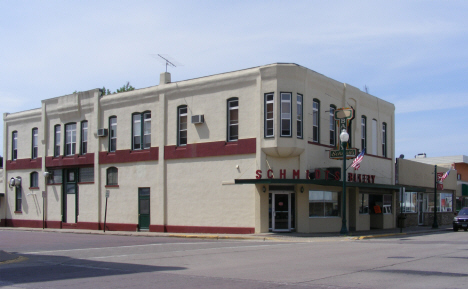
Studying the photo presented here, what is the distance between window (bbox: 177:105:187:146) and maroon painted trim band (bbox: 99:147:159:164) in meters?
1.76

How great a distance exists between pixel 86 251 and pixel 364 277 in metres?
11.6

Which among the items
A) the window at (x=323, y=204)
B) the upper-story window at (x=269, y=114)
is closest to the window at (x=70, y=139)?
the upper-story window at (x=269, y=114)

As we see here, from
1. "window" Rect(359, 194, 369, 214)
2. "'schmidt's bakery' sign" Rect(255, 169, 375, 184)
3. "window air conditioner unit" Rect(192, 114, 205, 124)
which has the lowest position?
"window" Rect(359, 194, 369, 214)

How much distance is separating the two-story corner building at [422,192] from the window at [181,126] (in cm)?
1516

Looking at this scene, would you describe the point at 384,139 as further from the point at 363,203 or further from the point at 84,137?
the point at 84,137

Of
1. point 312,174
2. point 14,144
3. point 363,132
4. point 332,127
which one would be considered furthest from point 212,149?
point 14,144

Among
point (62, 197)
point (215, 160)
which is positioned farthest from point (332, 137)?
point (62, 197)

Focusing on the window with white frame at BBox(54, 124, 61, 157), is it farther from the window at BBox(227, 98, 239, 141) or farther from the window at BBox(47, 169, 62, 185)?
the window at BBox(227, 98, 239, 141)

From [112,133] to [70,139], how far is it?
4.53 m

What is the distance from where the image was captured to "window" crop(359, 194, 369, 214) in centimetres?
3244

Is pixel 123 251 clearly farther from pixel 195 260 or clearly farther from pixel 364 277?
pixel 364 277

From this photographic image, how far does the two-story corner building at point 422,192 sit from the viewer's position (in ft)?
123

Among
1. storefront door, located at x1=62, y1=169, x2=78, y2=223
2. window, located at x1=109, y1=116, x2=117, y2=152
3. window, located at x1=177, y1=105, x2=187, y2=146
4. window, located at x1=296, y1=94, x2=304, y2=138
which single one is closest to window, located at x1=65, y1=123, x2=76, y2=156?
storefront door, located at x1=62, y1=169, x2=78, y2=223

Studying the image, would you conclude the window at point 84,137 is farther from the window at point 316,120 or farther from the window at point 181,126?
the window at point 316,120
